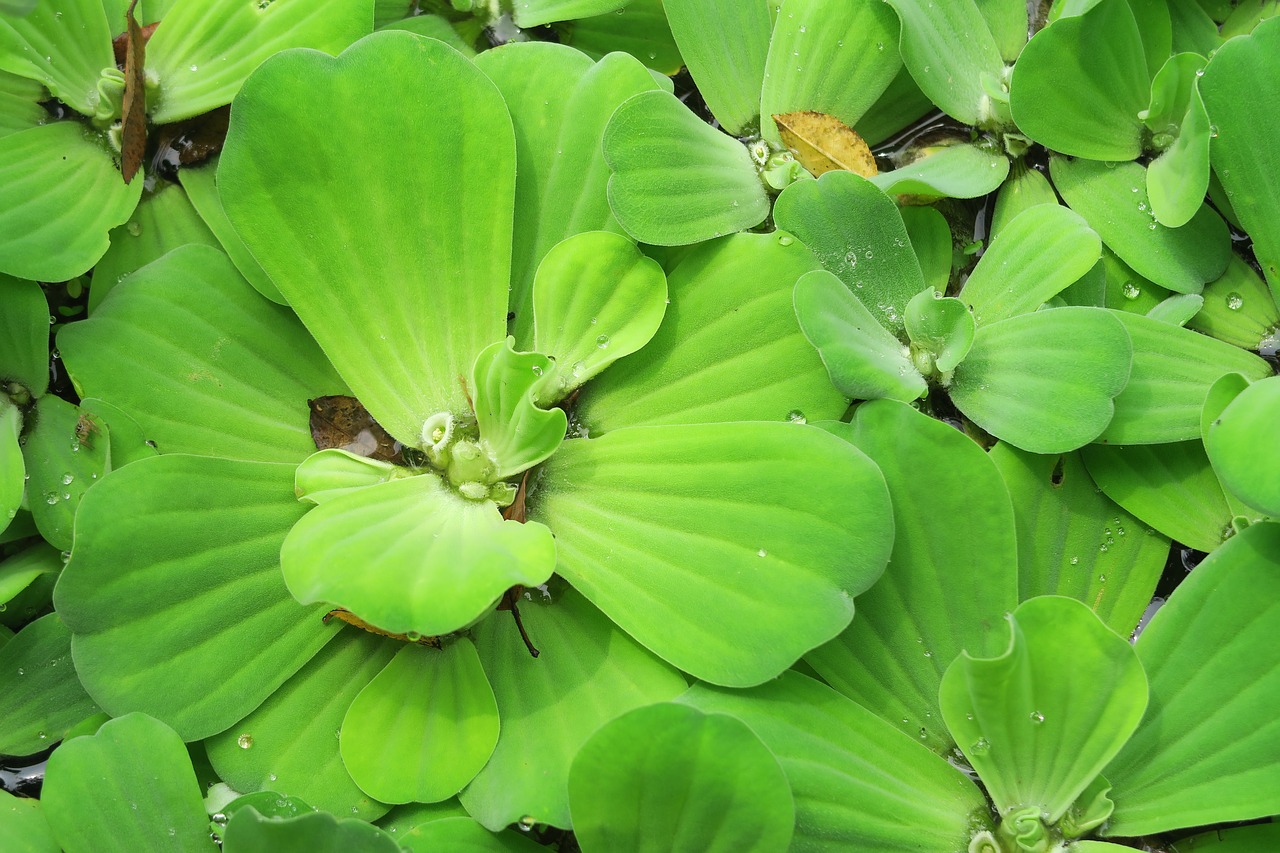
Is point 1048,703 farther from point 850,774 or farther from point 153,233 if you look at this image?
point 153,233

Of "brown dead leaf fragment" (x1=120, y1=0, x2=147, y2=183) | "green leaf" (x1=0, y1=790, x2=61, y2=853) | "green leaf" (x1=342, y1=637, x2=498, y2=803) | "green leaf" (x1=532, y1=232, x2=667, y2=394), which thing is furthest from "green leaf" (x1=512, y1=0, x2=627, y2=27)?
"green leaf" (x1=0, y1=790, x2=61, y2=853)

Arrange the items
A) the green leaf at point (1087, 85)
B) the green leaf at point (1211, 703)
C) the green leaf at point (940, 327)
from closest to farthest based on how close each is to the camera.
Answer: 1. the green leaf at point (1211, 703)
2. the green leaf at point (940, 327)
3. the green leaf at point (1087, 85)

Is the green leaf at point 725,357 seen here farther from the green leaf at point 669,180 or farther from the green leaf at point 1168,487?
the green leaf at point 1168,487

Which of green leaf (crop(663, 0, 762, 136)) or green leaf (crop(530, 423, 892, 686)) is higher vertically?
green leaf (crop(663, 0, 762, 136))

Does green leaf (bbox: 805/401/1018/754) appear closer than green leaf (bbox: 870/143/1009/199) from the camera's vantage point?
Yes

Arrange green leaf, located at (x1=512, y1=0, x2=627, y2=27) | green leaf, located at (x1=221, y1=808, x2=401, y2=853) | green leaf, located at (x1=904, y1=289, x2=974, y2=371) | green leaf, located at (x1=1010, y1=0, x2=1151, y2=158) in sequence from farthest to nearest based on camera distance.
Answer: green leaf, located at (x1=512, y1=0, x2=627, y2=27) → green leaf, located at (x1=1010, y1=0, x2=1151, y2=158) → green leaf, located at (x1=904, y1=289, x2=974, y2=371) → green leaf, located at (x1=221, y1=808, x2=401, y2=853)

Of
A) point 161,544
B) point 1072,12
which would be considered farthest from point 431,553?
point 1072,12

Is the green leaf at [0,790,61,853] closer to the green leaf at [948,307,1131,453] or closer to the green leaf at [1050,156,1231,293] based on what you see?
the green leaf at [948,307,1131,453]

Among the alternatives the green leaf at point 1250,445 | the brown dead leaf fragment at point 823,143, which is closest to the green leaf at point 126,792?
the brown dead leaf fragment at point 823,143
